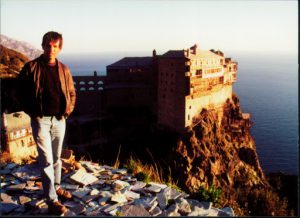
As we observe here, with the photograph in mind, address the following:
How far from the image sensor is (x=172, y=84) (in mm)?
33750

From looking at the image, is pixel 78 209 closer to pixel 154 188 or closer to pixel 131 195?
pixel 131 195

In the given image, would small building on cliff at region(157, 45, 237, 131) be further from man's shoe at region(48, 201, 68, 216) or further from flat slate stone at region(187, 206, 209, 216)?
man's shoe at region(48, 201, 68, 216)

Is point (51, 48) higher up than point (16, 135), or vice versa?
point (51, 48)

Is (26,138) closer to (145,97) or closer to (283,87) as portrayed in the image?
(145,97)

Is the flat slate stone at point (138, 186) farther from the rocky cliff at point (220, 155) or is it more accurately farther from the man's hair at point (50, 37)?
the rocky cliff at point (220, 155)

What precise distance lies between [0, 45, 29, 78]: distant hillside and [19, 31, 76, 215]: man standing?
27462 millimetres

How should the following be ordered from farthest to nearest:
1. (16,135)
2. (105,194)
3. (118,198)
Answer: (16,135) < (105,194) < (118,198)

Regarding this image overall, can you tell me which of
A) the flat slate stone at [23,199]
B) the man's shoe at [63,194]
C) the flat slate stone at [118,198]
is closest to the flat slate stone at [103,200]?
the flat slate stone at [118,198]

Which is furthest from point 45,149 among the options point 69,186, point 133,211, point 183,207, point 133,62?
point 133,62

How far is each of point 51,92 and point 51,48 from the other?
748mm

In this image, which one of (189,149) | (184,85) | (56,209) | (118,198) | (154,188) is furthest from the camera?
(189,149)

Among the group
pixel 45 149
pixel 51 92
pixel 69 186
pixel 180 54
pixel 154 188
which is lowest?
pixel 154 188

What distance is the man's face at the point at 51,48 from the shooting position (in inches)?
210

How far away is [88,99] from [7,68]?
34.6 feet
